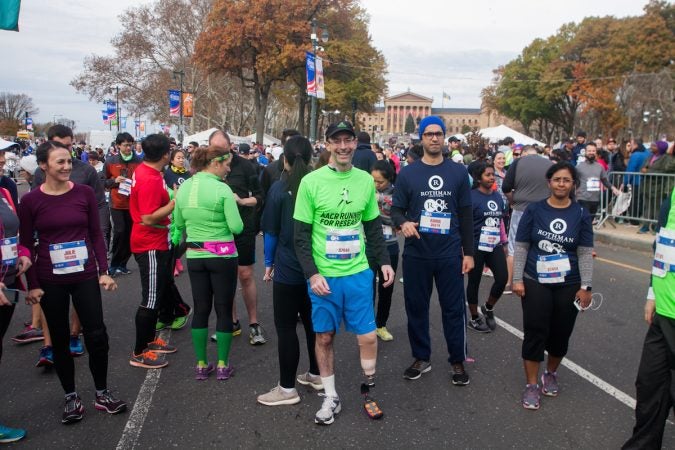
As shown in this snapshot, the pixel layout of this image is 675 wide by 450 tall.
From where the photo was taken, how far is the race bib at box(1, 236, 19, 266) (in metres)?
3.29

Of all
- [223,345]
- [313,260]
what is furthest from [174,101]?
[313,260]

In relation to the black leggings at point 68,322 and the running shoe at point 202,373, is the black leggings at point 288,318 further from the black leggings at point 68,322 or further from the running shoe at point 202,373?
the black leggings at point 68,322

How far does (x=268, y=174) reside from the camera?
6.23m

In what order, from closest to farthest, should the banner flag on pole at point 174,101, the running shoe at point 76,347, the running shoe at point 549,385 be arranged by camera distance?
the running shoe at point 549,385 → the running shoe at point 76,347 → the banner flag on pole at point 174,101

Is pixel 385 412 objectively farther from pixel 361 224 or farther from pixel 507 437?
pixel 361 224

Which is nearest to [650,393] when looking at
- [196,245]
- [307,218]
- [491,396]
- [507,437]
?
[507,437]

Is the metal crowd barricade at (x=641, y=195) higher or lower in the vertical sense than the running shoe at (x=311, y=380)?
higher

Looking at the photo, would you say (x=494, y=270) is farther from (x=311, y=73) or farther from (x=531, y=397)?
(x=311, y=73)

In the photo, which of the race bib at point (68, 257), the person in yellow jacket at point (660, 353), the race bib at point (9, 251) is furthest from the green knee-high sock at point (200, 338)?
the person in yellow jacket at point (660, 353)

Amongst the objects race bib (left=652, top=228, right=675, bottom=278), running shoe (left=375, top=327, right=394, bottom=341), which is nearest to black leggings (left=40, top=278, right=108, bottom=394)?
running shoe (left=375, top=327, right=394, bottom=341)

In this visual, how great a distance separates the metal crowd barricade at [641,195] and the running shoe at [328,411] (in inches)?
364

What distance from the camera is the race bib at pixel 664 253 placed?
2.76 metres

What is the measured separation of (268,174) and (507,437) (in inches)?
154

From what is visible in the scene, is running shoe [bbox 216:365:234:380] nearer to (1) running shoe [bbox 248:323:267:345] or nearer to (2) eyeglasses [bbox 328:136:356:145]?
(1) running shoe [bbox 248:323:267:345]
